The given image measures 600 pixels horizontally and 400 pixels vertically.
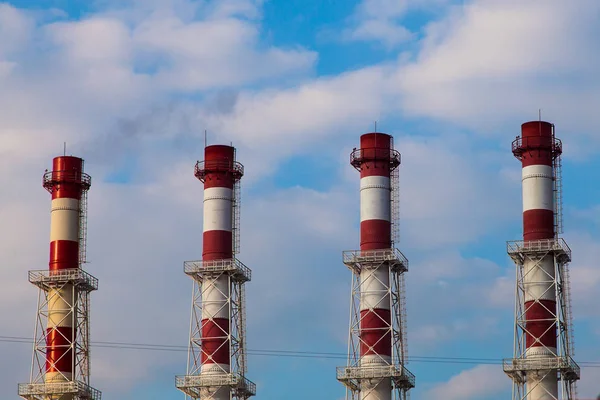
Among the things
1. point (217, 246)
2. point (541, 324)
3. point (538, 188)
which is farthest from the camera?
point (217, 246)

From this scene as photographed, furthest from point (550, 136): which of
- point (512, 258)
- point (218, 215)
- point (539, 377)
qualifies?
point (218, 215)

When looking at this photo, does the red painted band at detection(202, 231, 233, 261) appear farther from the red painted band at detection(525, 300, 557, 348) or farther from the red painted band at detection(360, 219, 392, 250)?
the red painted band at detection(525, 300, 557, 348)

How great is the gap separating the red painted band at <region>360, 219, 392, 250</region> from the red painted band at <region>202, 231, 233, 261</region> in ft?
29.9

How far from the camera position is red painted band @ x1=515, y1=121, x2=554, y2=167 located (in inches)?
4031

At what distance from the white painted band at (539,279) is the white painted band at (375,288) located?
841 centimetres

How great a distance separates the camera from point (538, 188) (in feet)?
333

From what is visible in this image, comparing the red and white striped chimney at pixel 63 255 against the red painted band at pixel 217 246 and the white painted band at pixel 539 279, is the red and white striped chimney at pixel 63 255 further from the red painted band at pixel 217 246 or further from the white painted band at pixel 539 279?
the white painted band at pixel 539 279

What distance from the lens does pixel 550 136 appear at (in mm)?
103188

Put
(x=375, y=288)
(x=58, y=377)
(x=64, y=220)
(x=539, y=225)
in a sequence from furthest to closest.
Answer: (x=64, y=220), (x=58, y=377), (x=375, y=288), (x=539, y=225)

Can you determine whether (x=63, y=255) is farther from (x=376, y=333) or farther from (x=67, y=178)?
(x=376, y=333)

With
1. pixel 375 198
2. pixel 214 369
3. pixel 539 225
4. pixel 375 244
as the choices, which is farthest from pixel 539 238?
pixel 214 369

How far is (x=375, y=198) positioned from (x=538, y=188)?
32.8ft

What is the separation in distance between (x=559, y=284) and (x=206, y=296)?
2219 cm

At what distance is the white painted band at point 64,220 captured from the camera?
109500 millimetres
